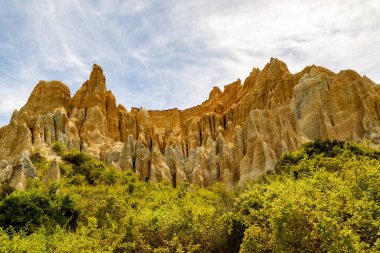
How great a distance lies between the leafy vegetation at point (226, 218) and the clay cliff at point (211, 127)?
644 cm

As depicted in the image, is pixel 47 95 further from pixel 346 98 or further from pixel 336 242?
pixel 336 242

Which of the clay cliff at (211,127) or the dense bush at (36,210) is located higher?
the clay cliff at (211,127)

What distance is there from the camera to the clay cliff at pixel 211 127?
45.9m

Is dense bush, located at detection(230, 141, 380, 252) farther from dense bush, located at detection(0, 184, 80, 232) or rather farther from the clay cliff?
the clay cliff

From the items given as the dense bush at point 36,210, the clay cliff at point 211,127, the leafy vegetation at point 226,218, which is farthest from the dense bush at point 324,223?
the clay cliff at point 211,127

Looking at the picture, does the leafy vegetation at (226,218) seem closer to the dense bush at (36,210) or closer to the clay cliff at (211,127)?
the dense bush at (36,210)

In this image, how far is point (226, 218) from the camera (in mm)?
15914

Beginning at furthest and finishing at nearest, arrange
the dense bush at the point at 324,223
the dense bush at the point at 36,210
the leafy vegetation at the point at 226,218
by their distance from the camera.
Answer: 1. the dense bush at the point at 36,210
2. the leafy vegetation at the point at 226,218
3. the dense bush at the point at 324,223

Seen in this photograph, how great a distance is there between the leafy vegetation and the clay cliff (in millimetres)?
6441

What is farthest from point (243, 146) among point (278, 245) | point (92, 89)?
point (278, 245)

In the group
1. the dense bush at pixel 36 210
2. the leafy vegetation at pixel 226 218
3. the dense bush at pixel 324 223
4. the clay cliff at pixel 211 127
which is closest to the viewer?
the dense bush at pixel 324 223

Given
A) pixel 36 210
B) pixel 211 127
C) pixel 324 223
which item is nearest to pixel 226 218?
pixel 324 223

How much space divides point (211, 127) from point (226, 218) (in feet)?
172

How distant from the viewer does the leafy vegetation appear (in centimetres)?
1041
